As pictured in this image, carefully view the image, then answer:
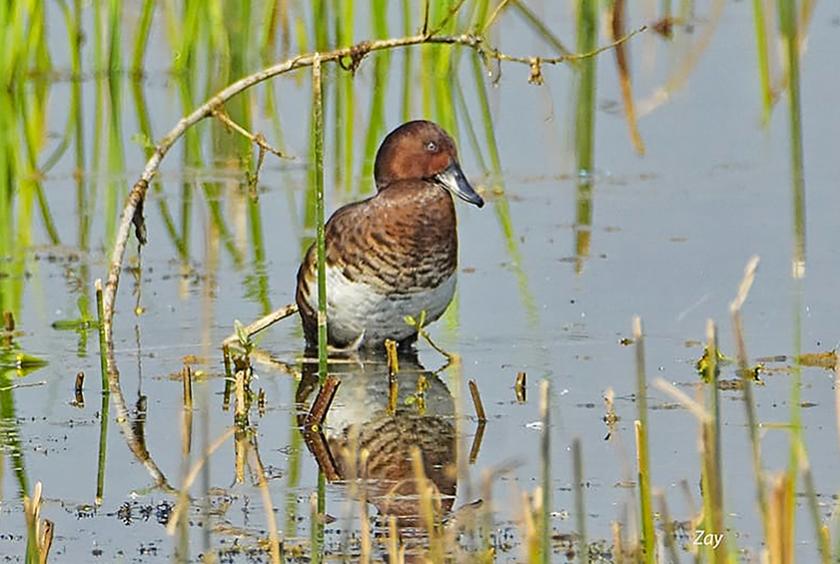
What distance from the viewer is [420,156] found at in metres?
6.71

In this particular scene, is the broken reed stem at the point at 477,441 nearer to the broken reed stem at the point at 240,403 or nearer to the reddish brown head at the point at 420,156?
the broken reed stem at the point at 240,403

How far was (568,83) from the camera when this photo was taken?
11.5m

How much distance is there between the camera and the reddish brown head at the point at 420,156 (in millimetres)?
6707

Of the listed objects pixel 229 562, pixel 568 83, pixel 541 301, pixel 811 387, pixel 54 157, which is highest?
pixel 568 83

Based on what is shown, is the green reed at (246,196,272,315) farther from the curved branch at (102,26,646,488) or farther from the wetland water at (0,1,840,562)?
the curved branch at (102,26,646,488)

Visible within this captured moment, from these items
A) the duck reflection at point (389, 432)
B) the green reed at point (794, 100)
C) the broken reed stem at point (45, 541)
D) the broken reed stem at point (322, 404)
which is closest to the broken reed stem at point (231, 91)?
the green reed at point (794, 100)

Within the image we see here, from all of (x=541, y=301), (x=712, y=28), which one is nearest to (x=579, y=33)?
(x=712, y=28)

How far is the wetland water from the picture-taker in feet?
16.2

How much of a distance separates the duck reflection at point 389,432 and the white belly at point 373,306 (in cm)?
12

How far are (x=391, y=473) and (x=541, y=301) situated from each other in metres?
2.26


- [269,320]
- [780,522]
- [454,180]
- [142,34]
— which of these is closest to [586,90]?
[142,34]

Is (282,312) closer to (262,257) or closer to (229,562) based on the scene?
(262,257)

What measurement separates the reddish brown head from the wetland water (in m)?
0.59

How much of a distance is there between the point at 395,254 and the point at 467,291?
4.09 feet
